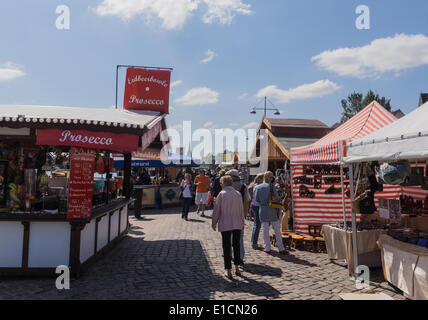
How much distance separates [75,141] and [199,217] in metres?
8.23

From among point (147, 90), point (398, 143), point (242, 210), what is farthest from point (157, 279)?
point (147, 90)

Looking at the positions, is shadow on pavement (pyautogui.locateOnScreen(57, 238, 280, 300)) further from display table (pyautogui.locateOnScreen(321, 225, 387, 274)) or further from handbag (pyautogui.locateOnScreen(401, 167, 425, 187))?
handbag (pyautogui.locateOnScreen(401, 167, 425, 187))

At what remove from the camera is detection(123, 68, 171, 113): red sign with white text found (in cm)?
959

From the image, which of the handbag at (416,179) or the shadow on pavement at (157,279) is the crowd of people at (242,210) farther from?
the handbag at (416,179)

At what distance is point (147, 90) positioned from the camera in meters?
9.66

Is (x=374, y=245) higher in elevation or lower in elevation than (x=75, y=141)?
lower

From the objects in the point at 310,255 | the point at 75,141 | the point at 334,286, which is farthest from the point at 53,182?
the point at 334,286

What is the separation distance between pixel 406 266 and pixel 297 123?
940 inches

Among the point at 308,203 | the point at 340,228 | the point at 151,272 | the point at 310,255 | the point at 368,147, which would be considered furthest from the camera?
the point at 308,203

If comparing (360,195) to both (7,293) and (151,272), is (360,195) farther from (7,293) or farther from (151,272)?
(7,293)

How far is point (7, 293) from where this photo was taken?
4.54m

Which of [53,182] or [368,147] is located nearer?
[368,147]


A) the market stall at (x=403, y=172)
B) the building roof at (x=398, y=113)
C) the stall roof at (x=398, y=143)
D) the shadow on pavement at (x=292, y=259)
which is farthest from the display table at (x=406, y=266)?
the building roof at (x=398, y=113)

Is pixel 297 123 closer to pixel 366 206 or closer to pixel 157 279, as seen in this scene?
pixel 366 206
